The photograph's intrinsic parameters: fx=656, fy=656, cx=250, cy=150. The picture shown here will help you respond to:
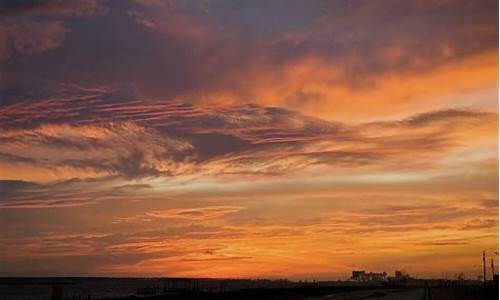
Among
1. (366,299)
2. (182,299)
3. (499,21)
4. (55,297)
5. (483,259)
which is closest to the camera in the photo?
(499,21)

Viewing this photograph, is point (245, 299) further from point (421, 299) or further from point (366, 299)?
point (421, 299)

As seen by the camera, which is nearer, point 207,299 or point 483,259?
point 207,299

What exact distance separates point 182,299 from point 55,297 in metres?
7.07

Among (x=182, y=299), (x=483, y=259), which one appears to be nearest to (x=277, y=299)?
(x=182, y=299)

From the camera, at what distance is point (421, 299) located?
4072 centimetres

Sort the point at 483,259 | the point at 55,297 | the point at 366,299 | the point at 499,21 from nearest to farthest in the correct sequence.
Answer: the point at 499,21, the point at 55,297, the point at 366,299, the point at 483,259

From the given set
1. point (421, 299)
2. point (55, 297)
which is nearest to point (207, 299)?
point (55, 297)

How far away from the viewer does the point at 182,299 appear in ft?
124

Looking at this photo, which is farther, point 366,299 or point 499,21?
point 366,299

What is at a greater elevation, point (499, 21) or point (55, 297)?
point (499, 21)

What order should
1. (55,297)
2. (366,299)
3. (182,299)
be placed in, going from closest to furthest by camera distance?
(55,297)
(182,299)
(366,299)

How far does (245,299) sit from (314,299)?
4.37 meters

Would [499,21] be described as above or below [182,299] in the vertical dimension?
above

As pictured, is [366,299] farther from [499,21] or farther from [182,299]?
[499,21]
